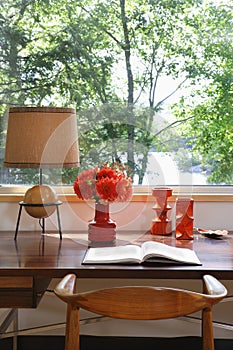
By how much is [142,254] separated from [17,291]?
0.48 meters

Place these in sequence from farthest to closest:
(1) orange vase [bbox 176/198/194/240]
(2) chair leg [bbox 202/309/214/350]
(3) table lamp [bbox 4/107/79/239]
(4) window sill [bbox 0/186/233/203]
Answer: (4) window sill [bbox 0/186/233/203] < (1) orange vase [bbox 176/198/194/240] < (3) table lamp [bbox 4/107/79/239] < (2) chair leg [bbox 202/309/214/350]

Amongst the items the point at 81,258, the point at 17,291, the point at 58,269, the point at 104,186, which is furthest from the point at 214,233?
Answer: the point at 17,291

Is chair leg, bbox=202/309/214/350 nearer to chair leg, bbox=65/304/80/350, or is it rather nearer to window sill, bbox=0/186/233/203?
chair leg, bbox=65/304/80/350

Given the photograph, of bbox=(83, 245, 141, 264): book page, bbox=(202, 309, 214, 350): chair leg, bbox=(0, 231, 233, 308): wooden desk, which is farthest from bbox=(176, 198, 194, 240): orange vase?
bbox=(202, 309, 214, 350): chair leg

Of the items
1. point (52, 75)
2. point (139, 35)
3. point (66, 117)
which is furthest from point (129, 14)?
point (66, 117)

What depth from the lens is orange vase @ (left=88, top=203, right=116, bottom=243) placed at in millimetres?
2404

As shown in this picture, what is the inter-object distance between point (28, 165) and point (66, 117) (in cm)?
26

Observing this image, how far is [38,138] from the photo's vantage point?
7.64 ft

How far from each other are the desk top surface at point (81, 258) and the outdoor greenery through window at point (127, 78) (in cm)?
46

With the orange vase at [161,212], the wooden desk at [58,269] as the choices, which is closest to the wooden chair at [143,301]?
the wooden desk at [58,269]

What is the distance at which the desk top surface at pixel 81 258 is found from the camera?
76.7 inches

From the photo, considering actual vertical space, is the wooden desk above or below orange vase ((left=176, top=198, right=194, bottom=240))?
below

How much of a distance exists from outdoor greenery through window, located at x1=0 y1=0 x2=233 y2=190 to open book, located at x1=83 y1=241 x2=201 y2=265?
69 centimetres

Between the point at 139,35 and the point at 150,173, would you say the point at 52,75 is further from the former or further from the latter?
the point at 150,173
